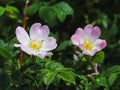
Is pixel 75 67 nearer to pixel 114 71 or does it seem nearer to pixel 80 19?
pixel 114 71

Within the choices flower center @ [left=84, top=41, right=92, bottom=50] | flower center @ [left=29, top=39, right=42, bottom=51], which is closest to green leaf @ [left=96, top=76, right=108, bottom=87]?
flower center @ [left=84, top=41, right=92, bottom=50]

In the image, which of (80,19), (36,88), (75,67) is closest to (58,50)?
(75,67)

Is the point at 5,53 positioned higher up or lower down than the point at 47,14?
lower down

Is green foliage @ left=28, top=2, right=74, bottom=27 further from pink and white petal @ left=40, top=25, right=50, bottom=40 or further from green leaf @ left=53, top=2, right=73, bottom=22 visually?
pink and white petal @ left=40, top=25, right=50, bottom=40

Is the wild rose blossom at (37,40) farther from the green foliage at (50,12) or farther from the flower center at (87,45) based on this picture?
the green foliage at (50,12)

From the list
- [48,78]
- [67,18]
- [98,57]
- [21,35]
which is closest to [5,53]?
[21,35]

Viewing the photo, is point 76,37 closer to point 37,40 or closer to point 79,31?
point 79,31
